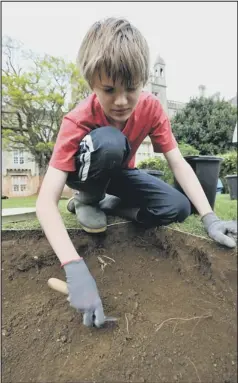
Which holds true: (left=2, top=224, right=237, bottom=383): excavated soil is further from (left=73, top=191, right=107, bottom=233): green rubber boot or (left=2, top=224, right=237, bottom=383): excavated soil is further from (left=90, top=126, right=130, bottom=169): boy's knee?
(left=90, top=126, right=130, bottom=169): boy's knee

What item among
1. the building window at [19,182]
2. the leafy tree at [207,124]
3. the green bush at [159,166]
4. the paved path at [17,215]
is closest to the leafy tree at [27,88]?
the paved path at [17,215]

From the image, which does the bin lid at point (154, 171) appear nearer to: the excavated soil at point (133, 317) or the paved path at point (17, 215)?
the excavated soil at point (133, 317)

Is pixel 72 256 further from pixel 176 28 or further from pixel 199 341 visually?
pixel 176 28

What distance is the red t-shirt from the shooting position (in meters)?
0.68

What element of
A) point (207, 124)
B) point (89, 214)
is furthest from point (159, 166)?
point (207, 124)

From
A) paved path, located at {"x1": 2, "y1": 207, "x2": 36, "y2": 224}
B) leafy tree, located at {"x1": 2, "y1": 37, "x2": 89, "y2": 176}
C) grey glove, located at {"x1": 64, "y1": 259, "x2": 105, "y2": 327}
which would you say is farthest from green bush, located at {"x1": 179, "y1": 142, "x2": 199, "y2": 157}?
leafy tree, located at {"x1": 2, "y1": 37, "x2": 89, "y2": 176}

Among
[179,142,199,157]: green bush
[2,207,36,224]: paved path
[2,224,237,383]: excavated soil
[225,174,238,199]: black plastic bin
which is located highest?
[179,142,199,157]: green bush

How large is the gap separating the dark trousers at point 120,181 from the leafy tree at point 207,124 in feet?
0.58

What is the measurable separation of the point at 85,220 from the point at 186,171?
0.37 meters

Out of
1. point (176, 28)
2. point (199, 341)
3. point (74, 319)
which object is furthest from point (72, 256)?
point (176, 28)

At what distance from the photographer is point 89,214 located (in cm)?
93

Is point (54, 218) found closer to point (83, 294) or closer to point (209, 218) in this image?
point (83, 294)

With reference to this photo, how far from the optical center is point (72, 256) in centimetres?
57

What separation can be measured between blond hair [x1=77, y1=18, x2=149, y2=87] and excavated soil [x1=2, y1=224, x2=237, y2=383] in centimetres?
37
